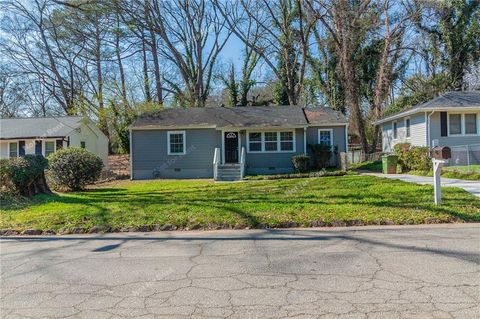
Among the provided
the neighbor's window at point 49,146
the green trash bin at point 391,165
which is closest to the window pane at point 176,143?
the neighbor's window at point 49,146

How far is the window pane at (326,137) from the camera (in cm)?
2225

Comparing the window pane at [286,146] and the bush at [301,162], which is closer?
the bush at [301,162]

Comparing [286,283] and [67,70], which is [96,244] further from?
[67,70]

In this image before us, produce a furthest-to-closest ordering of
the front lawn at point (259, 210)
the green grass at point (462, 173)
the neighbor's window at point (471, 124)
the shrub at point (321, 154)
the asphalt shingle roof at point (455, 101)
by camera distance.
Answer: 1. the shrub at point (321, 154)
2. the neighbor's window at point (471, 124)
3. the asphalt shingle roof at point (455, 101)
4. the green grass at point (462, 173)
5. the front lawn at point (259, 210)

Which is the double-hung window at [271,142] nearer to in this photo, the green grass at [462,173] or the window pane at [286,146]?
the window pane at [286,146]

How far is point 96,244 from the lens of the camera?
6742 millimetres

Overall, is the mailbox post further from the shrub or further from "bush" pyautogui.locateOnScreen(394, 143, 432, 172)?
the shrub

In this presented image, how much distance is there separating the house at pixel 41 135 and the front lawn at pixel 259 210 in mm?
15369

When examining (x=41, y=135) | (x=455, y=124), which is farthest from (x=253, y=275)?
(x=41, y=135)

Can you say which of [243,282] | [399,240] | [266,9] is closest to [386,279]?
[243,282]

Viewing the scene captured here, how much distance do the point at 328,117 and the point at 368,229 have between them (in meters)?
16.4

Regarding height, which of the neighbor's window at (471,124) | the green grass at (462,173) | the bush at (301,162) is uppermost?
the neighbor's window at (471,124)

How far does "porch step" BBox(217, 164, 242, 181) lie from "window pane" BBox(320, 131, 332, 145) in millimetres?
5487

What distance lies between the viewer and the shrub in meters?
21.3
